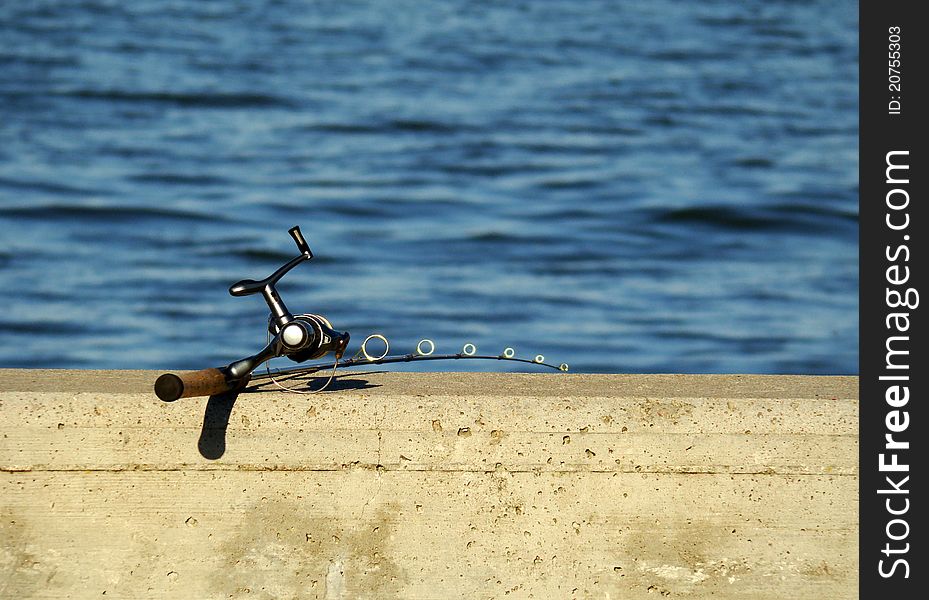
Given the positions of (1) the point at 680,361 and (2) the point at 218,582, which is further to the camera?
(1) the point at 680,361

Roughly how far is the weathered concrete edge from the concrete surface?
65mm

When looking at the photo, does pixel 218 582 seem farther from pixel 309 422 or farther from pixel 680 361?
pixel 680 361

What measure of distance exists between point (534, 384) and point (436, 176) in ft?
46.3

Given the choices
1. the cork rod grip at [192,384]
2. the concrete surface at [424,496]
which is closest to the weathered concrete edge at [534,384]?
the concrete surface at [424,496]

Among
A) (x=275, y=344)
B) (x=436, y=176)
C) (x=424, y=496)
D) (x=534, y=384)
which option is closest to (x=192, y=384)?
(x=275, y=344)

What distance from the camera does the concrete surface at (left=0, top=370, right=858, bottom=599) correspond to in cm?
264

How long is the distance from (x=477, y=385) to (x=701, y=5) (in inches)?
961

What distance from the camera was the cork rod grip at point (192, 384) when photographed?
2307mm

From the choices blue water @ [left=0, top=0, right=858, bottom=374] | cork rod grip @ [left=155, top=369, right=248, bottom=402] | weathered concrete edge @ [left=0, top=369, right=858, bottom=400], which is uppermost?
cork rod grip @ [left=155, top=369, right=248, bottom=402]

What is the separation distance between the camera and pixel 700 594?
2.68m

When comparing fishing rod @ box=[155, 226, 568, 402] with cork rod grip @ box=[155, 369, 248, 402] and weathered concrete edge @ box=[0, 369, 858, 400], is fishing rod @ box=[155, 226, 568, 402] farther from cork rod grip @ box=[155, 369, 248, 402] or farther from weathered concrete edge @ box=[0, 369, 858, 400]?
weathered concrete edge @ box=[0, 369, 858, 400]

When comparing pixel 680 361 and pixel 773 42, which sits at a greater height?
pixel 773 42


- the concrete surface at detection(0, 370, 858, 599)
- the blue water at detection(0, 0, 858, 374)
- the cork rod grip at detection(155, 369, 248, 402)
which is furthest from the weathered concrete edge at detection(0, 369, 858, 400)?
the blue water at detection(0, 0, 858, 374)

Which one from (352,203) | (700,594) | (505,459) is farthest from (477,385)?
(352,203)
